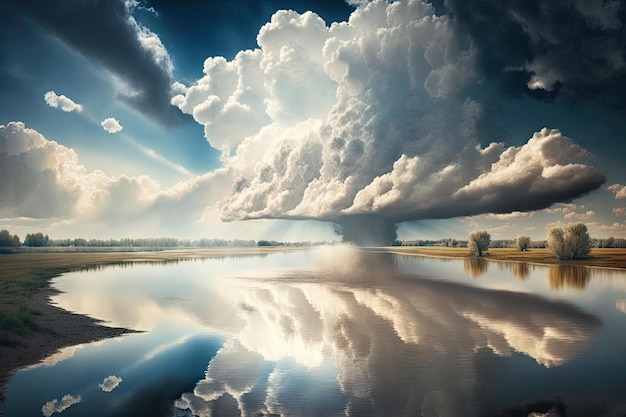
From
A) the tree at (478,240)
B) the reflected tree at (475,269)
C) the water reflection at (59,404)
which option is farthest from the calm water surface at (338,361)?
the tree at (478,240)

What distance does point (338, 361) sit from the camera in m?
28.0

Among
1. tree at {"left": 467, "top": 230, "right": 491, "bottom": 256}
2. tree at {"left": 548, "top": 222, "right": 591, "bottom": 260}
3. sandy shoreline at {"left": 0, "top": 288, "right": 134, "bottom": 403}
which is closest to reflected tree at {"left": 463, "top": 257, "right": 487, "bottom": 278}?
tree at {"left": 548, "top": 222, "right": 591, "bottom": 260}

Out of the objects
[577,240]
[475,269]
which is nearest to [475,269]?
[475,269]

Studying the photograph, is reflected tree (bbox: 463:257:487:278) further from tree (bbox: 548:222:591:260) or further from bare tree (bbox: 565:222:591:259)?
bare tree (bbox: 565:222:591:259)

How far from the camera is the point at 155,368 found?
26.9m

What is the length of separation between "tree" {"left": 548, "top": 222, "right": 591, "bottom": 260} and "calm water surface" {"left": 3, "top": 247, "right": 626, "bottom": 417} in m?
81.9

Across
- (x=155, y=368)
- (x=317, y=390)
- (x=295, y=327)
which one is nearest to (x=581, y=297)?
(x=295, y=327)

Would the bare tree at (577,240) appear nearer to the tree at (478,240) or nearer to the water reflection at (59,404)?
the tree at (478,240)

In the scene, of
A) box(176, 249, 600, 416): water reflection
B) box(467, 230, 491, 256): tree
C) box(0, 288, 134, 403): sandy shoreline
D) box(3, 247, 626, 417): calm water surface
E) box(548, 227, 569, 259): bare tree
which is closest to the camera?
box(3, 247, 626, 417): calm water surface

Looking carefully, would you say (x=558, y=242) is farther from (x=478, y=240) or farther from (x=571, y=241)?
(x=478, y=240)

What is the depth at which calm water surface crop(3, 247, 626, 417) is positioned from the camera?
68.8 ft

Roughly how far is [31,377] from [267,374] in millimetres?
12938

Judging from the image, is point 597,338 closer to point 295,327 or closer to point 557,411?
point 557,411

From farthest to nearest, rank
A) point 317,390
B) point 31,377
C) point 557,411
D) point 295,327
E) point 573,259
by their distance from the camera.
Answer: point 573,259
point 295,327
point 31,377
point 317,390
point 557,411
